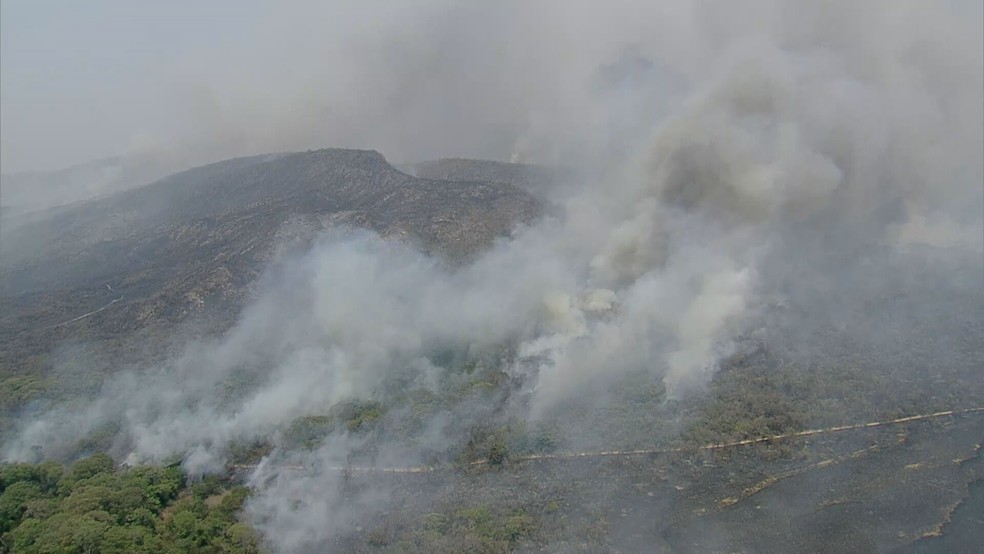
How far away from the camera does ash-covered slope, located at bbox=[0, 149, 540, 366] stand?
174ft

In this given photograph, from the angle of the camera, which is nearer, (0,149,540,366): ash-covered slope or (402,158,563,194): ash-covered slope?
(0,149,540,366): ash-covered slope

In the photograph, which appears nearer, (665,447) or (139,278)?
(665,447)

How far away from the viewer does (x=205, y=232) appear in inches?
2633

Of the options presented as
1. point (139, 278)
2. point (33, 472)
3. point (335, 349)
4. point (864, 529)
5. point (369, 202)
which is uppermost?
point (369, 202)

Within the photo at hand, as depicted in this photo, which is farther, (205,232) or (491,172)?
(491,172)

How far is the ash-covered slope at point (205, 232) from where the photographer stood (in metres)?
53.0

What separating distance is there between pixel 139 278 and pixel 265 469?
120 feet

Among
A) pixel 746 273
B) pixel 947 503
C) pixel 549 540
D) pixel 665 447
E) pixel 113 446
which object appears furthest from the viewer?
pixel 746 273

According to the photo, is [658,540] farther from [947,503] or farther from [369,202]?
[369,202]

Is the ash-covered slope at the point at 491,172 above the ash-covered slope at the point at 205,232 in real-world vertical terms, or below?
above

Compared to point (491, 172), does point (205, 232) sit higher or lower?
lower

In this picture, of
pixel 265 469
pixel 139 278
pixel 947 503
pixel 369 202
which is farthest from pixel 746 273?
pixel 139 278

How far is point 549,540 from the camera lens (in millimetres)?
22969

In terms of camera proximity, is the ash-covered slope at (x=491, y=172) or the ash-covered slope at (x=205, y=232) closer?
the ash-covered slope at (x=205, y=232)
